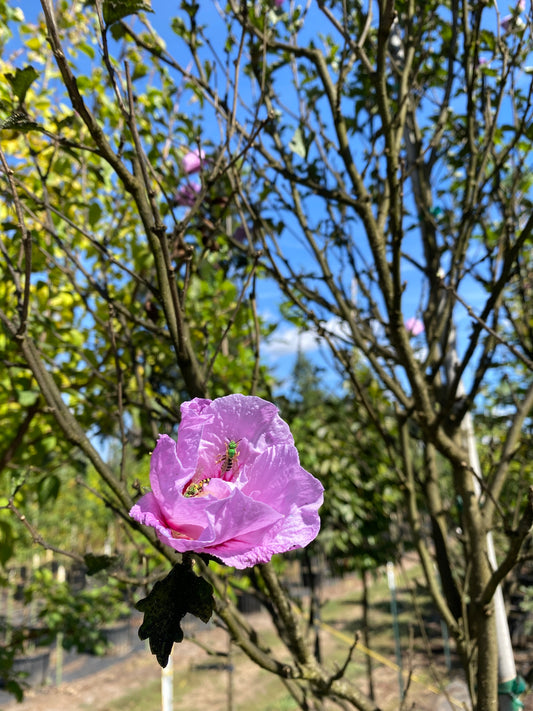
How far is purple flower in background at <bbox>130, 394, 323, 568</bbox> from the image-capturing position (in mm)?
489

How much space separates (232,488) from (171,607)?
0.14 meters

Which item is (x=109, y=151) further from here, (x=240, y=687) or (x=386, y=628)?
(x=386, y=628)

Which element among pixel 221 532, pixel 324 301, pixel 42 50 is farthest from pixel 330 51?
pixel 221 532

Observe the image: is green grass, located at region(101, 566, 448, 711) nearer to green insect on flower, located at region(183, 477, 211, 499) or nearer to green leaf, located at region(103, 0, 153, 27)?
green insect on flower, located at region(183, 477, 211, 499)

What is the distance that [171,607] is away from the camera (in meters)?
0.55

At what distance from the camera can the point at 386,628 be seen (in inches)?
370

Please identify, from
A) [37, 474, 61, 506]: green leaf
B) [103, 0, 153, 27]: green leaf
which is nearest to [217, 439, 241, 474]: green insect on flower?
[103, 0, 153, 27]: green leaf

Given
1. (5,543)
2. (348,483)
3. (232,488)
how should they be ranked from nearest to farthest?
(232,488) < (5,543) < (348,483)

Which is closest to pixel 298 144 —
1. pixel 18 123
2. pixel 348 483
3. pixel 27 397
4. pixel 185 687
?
pixel 18 123

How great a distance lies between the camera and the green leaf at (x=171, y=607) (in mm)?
530

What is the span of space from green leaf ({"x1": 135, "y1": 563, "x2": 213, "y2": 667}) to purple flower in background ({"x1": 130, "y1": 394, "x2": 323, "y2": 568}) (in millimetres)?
59

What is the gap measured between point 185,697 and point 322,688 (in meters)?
7.07

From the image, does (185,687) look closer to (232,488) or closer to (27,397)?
(27,397)

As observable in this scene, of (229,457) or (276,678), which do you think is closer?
(229,457)
